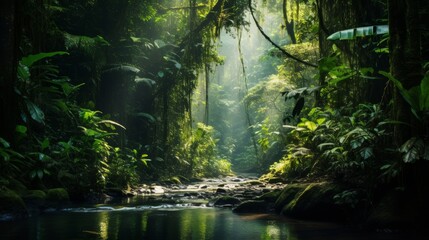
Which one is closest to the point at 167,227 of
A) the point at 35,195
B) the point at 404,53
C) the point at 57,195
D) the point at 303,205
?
the point at 303,205

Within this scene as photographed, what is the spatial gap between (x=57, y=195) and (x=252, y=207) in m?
2.99

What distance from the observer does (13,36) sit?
6211 mm

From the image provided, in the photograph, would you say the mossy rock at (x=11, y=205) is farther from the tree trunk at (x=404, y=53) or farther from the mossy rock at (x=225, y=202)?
the tree trunk at (x=404, y=53)

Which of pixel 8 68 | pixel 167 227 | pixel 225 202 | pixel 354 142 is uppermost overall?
pixel 8 68

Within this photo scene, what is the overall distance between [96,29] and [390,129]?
9.72m

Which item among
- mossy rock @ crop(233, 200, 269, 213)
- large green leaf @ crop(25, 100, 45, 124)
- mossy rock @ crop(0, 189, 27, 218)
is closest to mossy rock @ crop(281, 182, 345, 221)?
mossy rock @ crop(233, 200, 269, 213)

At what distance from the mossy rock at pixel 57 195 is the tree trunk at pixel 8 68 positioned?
1.00 m

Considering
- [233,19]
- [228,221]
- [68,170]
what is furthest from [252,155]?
[228,221]

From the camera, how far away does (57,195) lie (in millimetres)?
6645

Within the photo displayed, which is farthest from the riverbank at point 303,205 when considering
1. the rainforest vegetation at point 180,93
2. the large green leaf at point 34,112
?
the large green leaf at point 34,112

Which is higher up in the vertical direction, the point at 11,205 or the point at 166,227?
the point at 11,205

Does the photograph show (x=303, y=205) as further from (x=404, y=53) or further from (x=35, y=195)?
(x=35, y=195)

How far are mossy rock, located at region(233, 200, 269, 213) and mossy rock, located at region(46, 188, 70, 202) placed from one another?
2689mm

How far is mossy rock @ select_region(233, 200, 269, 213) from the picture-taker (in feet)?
20.5
